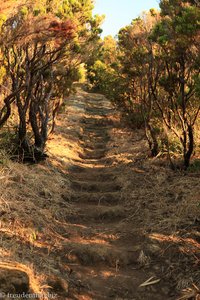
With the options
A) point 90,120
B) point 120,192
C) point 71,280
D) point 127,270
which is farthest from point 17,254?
point 90,120

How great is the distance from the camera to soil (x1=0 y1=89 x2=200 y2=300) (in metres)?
4.87

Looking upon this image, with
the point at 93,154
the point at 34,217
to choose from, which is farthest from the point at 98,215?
the point at 93,154

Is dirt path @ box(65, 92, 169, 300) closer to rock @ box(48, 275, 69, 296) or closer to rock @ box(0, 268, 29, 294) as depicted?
rock @ box(48, 275, 69, 296)

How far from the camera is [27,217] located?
621 cm

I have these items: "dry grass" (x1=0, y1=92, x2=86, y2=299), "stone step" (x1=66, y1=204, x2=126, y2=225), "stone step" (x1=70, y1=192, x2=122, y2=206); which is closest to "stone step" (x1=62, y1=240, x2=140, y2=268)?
"dry grass" (x1=0, y1=92, x2=86, y2=299)

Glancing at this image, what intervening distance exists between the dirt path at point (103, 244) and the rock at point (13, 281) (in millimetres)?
878

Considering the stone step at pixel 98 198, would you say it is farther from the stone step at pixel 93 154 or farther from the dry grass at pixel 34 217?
the stone step at pixel 93 154

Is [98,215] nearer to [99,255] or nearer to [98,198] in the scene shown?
[98,198]

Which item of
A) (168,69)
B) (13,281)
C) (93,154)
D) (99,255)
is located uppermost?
(168,69)

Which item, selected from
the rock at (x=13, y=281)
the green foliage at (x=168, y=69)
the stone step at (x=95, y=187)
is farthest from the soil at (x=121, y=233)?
the green foliage at (x=168, y=69)

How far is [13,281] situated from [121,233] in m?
2.89

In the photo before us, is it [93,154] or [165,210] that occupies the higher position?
[93,154]

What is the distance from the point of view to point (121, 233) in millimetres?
6477

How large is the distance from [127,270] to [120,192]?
3134 mm
